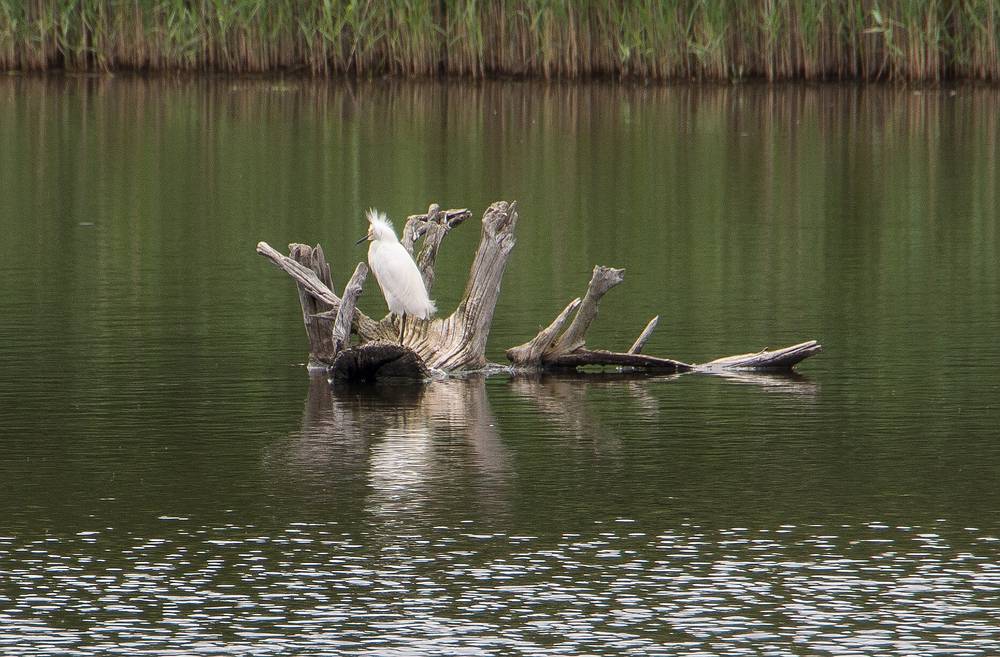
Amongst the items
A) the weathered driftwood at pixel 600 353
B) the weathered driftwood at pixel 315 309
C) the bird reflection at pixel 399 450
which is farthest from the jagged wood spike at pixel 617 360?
the weathered driftwood at pixel 315 309

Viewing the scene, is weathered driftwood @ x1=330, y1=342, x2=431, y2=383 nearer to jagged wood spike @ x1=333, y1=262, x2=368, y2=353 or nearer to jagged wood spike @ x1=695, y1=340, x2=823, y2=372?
jagged wood spike @ x1=333, y1=262, x2=368, y2=353

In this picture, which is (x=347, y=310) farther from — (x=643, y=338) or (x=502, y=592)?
(x=502, y=592)

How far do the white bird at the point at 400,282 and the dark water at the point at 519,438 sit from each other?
0.71m

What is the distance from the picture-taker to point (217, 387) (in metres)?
11.8

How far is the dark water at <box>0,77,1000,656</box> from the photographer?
24.4 feet

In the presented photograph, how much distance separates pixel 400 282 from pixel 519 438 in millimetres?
2486

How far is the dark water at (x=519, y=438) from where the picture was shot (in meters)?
7.43

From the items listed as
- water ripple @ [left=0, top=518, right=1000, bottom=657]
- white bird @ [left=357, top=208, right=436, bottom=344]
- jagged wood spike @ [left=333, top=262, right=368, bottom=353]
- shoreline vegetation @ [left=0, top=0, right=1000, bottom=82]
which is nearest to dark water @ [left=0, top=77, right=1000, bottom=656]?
water ripple @ [left=0, top=518, right=1000, bottom=657]

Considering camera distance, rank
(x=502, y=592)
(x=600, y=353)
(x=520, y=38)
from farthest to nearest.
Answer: (x=520, y=38) → (x=600, y=353) → (x=502, y=592)

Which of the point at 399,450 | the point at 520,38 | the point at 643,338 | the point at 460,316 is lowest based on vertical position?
the point at 399,450

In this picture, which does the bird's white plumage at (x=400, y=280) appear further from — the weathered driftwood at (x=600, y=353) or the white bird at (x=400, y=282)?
the weathered driftwood at (x=600, y=353)

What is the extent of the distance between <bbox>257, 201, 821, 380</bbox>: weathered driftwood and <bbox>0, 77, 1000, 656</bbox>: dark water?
0.27m

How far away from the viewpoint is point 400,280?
41.8 feet

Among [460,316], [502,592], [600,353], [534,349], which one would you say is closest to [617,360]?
[600,353]
